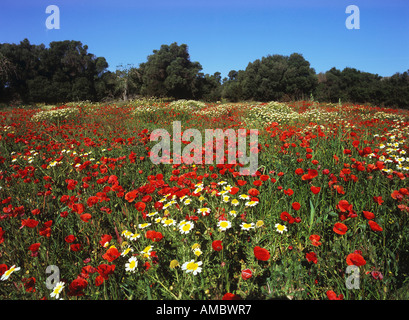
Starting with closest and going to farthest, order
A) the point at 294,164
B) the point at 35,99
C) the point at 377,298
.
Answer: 1. the point at 377,298
2. the point at 294,164
3. the point at 35,99

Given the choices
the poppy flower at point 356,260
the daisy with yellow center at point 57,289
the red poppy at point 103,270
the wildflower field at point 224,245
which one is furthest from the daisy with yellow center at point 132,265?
the poppy flower at point 356,260

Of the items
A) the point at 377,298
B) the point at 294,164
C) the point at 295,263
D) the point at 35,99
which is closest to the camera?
the point at 377,298

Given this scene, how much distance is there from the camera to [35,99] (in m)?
36.4

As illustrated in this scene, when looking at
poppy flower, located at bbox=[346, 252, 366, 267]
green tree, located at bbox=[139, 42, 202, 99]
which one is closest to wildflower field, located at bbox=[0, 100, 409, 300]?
poppy flower, located at bbox=[346, 252, 366, 267]

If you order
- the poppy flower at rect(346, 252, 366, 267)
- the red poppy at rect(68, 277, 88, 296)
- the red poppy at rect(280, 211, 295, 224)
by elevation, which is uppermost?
the red poppy at rect(280, 211, 295, 224)

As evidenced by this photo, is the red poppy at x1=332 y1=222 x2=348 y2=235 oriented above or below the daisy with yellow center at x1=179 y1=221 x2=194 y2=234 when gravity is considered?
above

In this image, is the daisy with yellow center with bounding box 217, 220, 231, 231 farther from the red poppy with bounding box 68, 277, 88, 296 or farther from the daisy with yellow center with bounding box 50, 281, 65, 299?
the daisy with yellow center with bounding box 50, 281, 65, 299

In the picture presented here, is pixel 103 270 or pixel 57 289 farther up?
pixel 103 270

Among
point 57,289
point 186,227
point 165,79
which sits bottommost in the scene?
point 57,289

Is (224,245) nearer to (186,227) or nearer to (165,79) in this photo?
(186,227)

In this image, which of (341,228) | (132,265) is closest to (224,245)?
(132,265)
